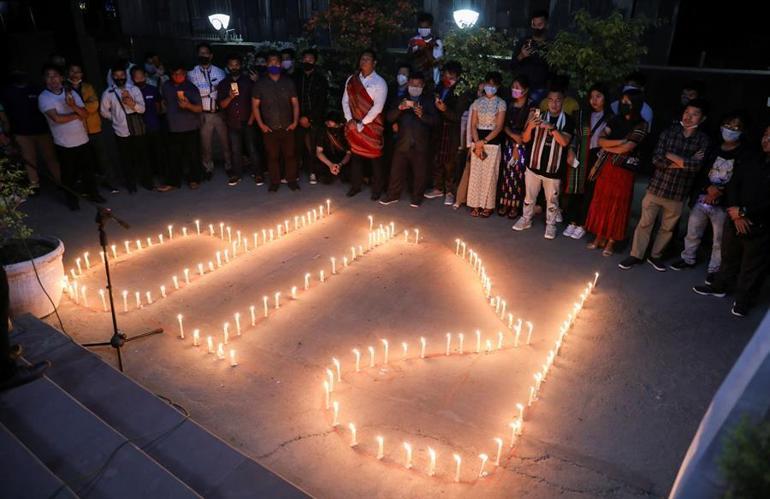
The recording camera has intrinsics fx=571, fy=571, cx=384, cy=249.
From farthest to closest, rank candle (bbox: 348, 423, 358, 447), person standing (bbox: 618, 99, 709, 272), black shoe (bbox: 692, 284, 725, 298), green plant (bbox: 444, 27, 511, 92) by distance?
green plant (bbox: 444, 27, 511, 92)
black shoe (bbox: 692, 284, 725, 298)
person standing (bbox: 618, 99, 709, 272)
candle (bbox: 348, 423, 358, 447)

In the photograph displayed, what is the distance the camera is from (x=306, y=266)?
20.2 ft

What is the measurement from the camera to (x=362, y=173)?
8.46 m

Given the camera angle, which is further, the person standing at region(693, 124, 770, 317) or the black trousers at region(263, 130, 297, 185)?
the black trousers at region(263, 130, 297, 185)

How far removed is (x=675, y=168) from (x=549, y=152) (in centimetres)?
139

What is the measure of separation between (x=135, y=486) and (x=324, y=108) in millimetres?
6470

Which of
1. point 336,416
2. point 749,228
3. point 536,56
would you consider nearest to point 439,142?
point 536,56

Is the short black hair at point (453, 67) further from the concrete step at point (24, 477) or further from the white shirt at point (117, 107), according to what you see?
the concrete step at point (24, 477)

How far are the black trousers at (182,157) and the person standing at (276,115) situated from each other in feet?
3.42

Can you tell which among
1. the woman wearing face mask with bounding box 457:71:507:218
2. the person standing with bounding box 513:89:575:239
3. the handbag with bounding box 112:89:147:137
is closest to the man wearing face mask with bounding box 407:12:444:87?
the woman wearing face mask with bounding box 457:71:507:218

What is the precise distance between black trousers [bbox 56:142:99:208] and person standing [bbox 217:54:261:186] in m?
1.90

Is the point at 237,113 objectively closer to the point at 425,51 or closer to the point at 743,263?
the point at 425,51

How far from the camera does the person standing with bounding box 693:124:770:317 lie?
5.03 meters

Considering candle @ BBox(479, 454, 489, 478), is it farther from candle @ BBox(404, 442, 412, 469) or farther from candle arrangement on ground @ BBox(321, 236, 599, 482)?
candle @ BBox(404, 442, 412, 469)

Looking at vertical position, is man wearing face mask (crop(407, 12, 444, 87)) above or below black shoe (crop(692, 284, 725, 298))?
above
